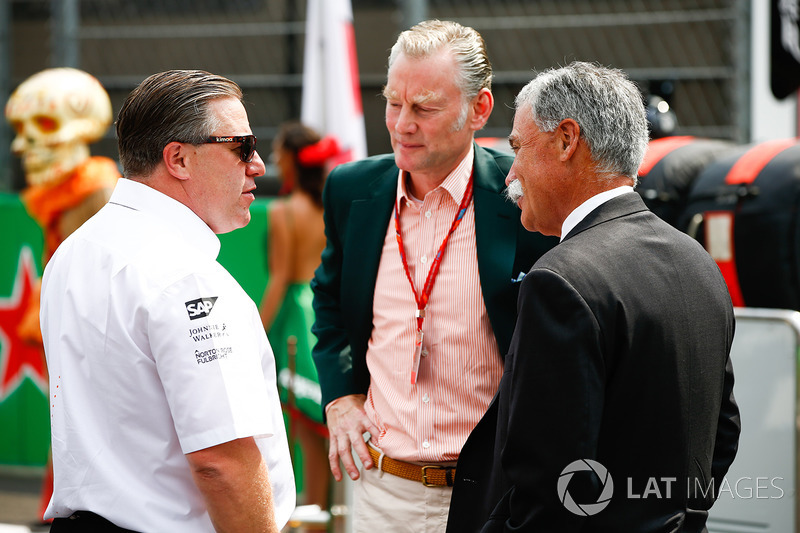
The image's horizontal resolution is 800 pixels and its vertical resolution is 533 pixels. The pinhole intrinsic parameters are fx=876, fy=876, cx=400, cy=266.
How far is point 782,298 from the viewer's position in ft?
11.1

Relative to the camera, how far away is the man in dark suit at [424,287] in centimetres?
225

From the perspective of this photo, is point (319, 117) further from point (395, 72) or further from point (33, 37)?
point (33, 37)

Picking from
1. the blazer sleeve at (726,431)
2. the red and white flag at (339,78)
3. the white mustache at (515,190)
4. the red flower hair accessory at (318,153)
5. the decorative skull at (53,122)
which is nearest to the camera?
the blazer sleeve at (726,431)

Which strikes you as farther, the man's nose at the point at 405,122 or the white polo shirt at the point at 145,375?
the man's nose at the point at 405,122

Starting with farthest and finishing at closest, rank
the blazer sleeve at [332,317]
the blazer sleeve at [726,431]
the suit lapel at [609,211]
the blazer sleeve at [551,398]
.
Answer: the blazer sleeve at [332,317], the blazer sleeve at [726,431], the suit lapel at [609,211], the blazer sleeve at [551,398]

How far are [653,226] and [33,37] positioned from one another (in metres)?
10.1

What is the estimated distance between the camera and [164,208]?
173 cm

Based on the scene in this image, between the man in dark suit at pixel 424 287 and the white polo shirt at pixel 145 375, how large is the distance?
0.68 metres

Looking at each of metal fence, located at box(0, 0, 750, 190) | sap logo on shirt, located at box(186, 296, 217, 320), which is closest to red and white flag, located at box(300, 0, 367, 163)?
metal fence, located at box(0, 0, 750, 190)

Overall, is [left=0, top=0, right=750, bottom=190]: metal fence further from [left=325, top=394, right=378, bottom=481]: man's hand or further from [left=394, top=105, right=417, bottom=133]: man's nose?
[left=325, top=394, right=378, bottom=481]: man's hand

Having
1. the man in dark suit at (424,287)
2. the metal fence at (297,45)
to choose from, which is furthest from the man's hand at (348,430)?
the metal fence at (297,45)

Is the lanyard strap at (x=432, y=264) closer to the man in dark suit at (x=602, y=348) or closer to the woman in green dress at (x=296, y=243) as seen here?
the man in dark suit at (x=602, y=348)

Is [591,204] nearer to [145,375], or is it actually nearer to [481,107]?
[481,107]

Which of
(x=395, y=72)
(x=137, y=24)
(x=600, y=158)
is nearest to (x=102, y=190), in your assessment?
(x=395, y=72)
